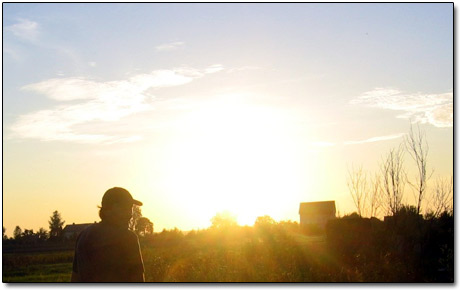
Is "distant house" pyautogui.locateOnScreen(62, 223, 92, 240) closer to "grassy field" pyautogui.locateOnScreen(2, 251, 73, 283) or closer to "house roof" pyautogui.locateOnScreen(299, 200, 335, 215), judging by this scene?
"grassy field" pyautogui.locateOnScreen(2, 251, 73, 283)

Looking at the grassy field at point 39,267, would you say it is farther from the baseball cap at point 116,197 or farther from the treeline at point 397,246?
the baseball cap at point 116,197

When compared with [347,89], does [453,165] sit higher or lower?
lower

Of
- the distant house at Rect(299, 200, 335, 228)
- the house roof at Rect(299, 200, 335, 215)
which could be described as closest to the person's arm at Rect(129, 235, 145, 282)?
the distant house at Rect(299, 200, 335, 228)

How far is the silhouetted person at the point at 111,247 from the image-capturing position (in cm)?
457

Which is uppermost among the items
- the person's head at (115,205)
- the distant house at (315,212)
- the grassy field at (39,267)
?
the distant house at (315,212)

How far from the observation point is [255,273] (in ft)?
38.6

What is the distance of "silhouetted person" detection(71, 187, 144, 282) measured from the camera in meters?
4.57

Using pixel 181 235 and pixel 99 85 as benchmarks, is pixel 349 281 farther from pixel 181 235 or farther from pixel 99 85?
pixel 181 235

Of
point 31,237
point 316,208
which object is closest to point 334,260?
point 31,237

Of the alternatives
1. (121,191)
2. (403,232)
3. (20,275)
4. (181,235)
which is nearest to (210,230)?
(181,235)

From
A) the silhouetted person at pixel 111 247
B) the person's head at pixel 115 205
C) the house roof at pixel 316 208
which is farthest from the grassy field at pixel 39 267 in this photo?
the house roof at pixel 316 208

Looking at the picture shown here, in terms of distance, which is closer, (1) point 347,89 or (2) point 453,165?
(2) point 453,165

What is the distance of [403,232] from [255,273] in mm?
5474

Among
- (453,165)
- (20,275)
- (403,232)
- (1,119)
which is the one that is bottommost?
(20,275)
